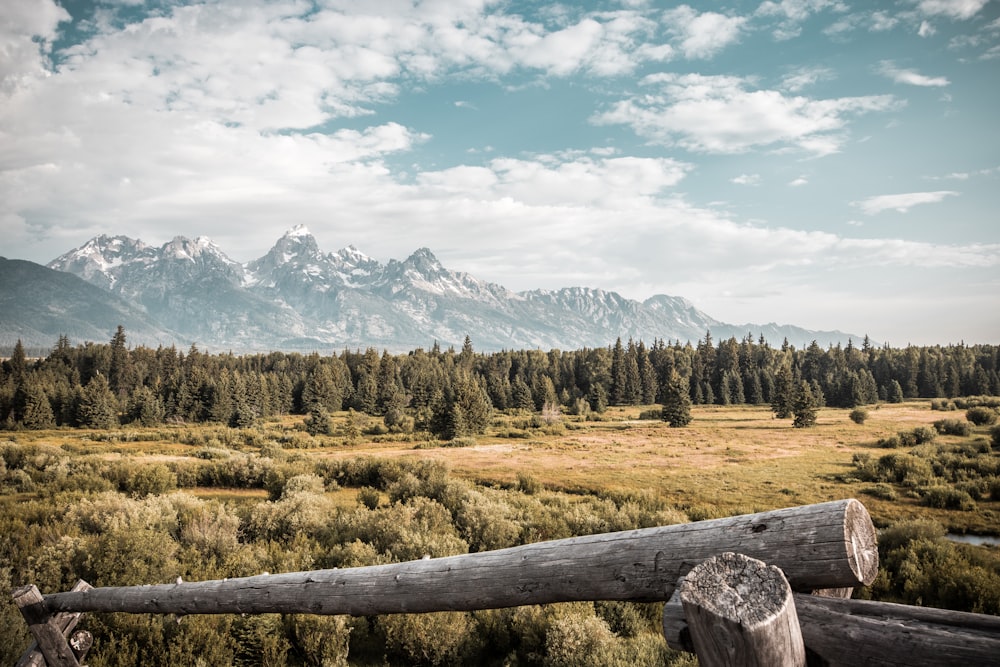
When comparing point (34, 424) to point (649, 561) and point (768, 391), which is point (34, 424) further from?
point (768, 391)

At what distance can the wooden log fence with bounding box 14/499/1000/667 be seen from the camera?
180 cm

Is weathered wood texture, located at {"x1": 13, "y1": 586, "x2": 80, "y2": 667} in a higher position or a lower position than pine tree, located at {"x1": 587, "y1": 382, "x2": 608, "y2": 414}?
higher

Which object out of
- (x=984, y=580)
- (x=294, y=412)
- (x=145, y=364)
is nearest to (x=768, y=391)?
(x=294, y=412)

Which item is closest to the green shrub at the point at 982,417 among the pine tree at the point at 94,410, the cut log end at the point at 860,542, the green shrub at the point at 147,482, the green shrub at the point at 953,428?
the green shrub at the point at 953,428

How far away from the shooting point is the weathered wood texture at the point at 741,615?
1788 millimetres

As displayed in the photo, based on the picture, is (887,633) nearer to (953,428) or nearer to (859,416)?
(953,428)

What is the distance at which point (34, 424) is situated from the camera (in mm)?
66375

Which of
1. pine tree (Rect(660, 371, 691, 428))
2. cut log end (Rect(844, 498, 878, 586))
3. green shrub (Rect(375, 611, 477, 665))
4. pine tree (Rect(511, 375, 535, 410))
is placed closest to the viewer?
cut log end (Rect(844, 498, 878, 586))

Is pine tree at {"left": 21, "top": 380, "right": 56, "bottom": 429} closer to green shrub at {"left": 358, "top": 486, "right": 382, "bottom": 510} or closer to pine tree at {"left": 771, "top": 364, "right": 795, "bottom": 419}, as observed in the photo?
green shrub at {"left": 358, "top": 486, "right": 382, "bottom": 510}

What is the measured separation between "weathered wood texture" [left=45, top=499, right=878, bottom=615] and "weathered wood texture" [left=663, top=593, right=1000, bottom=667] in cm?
10

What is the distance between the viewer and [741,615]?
179 centimetres

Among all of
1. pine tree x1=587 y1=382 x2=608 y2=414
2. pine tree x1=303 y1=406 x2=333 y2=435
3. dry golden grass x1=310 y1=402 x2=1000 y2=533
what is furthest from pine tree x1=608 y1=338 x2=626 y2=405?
pine tree x1=303 y1=406 x2=333 y2=435

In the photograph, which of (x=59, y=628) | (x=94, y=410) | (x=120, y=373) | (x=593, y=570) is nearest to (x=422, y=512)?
(x=59, y=628)

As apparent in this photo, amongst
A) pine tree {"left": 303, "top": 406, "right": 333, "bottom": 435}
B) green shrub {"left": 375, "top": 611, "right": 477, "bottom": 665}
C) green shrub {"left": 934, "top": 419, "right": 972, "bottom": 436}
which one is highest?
green shrub {"left": 375, "top": 611, "right": 477, "bottom": 665}
